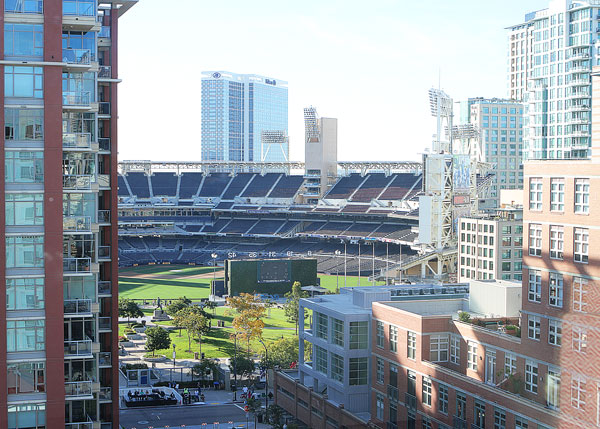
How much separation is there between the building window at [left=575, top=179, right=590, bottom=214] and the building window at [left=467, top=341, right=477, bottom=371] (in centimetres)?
680

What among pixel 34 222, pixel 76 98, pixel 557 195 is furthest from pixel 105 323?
pixel 557 195

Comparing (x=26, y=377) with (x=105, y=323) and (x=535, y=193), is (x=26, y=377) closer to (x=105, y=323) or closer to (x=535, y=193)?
(x=105, y=323)

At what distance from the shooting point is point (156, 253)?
112250 mm

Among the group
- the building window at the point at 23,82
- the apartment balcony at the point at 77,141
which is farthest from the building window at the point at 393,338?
the building window at the point at 23,82

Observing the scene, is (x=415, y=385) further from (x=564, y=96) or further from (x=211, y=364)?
(x=564, y=96)

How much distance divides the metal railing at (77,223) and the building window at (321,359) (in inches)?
740

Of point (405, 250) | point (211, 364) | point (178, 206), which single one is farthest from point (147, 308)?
point (178, 206)

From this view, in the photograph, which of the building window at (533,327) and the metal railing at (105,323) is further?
the building window at (533,327)

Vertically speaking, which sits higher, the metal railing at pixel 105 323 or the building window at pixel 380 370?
the metal railing at pixel 105 323

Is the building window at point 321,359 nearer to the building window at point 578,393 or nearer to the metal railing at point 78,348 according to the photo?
the metal railing at point 78,348

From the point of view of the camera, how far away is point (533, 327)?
77.0 ft

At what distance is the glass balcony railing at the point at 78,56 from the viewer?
17.6 meters

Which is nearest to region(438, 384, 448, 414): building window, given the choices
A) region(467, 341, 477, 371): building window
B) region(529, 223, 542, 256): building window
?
region(467, 341, 477, 371): building window

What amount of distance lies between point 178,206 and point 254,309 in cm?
6518
